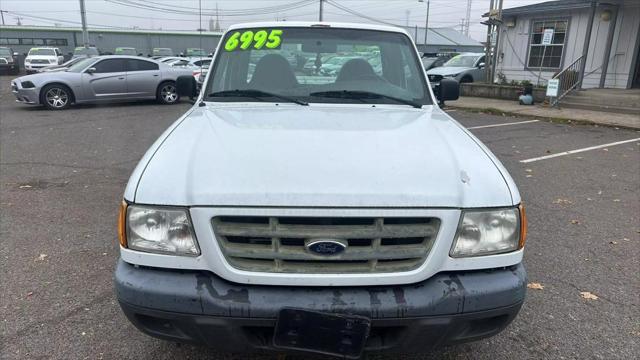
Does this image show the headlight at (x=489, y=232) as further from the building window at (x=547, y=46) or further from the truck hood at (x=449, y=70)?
the truck hood at (x=449, y=70)

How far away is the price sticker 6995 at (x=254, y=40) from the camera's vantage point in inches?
143

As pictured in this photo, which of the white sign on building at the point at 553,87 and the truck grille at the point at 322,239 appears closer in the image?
the truck grille at the point at 322,239

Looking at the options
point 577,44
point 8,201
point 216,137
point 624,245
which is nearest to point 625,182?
point 624,245

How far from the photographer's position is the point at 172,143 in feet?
7.93

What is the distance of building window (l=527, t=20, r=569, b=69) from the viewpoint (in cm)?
1563

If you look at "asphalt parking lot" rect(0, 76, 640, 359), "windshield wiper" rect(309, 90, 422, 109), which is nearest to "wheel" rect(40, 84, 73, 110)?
"asphalt parking lot" rect(0, 76, 640, 359)

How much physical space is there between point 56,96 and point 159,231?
12752mm

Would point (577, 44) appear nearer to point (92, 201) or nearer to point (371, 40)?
point (371, 40)

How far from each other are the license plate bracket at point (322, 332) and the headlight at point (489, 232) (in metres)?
0.53

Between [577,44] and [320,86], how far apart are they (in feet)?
48.3

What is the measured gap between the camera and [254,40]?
3715 mm

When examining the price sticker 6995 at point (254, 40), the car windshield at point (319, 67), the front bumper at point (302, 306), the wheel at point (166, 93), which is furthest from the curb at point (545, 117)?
the front bumper at point (302, 306)

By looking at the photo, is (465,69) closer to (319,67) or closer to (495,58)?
(495,58)

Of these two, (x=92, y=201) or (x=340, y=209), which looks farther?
(x=92, y=201)
